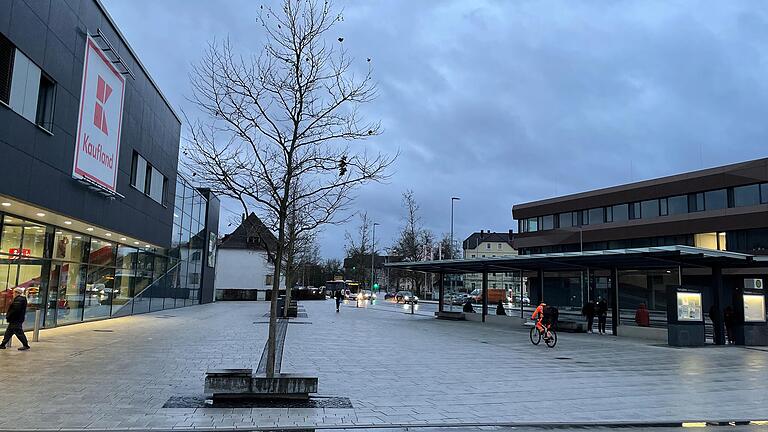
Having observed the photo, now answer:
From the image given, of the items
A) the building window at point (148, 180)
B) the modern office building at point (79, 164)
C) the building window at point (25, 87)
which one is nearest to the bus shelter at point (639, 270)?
the building window at point (148, 180)

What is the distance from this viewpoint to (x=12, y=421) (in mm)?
7512

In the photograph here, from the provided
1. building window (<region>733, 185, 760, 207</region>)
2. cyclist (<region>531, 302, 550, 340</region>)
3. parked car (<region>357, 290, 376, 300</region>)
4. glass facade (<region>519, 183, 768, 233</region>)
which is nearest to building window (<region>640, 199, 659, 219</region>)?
glass facade (<region>519, 183, 768, 233</region>)

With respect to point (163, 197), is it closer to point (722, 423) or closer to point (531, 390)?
point (531, 390)

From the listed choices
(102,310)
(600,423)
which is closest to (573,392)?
(600,423)

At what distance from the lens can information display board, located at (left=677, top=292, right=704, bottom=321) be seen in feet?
71.4

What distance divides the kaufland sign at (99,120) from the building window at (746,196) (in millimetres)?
46888

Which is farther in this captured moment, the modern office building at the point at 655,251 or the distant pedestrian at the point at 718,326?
the modern office building at the point at 655,251

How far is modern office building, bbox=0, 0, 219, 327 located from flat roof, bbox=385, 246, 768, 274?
16.0m

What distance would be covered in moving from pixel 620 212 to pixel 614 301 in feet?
116

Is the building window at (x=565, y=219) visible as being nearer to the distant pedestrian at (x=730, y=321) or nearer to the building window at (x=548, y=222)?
the building window at (x=548, y=222)

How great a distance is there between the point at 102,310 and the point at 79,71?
13.1m

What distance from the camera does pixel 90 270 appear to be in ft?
83.7

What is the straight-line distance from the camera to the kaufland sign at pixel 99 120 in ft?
63.5

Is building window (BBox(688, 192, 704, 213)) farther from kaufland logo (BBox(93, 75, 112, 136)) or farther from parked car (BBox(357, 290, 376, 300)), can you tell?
kaufland logo (BBox(93, 75, 112, 136))
